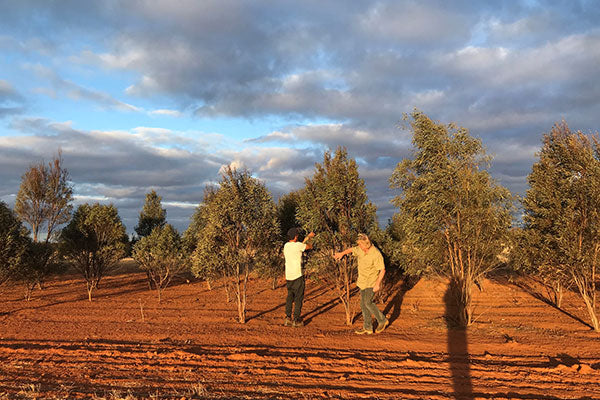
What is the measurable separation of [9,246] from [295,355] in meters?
13.9

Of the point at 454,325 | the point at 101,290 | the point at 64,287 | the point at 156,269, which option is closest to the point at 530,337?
the point at 454,325

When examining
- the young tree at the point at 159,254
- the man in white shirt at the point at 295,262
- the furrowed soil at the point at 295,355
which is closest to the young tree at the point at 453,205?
the furrowed soil at the point at 295,355

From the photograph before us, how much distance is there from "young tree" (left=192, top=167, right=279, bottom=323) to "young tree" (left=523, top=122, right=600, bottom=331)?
807 cm

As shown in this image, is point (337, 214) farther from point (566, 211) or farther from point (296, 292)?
point (566, 211)

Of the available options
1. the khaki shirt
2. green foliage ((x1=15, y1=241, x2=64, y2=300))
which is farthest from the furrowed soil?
green foliage ((x1=15, y1=241, x2=64, y2=300))

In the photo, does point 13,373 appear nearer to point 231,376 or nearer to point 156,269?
point 231,376

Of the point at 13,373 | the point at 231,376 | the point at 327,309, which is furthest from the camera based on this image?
the point at 327,309

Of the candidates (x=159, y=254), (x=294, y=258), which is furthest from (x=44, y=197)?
(x=294, y=258)

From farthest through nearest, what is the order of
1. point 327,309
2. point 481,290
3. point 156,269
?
point 156,269 < point 481,290 < point 327,309

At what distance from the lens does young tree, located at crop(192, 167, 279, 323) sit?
1208 cm

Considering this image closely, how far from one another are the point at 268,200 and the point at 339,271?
326cm

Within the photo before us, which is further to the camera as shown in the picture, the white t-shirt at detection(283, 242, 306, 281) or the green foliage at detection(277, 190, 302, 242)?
the green foliage at detection(277, 190, 302, 242)

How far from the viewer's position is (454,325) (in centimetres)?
Result: 1118

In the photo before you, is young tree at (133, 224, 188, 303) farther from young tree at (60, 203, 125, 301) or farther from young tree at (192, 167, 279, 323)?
young tree at (192, 167, 279, 323)
